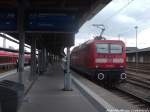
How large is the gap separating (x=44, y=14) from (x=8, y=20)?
157 centimetres

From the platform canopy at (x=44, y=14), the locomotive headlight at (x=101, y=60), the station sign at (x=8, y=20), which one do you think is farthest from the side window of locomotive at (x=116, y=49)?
the station sign at (x=8, y=20)

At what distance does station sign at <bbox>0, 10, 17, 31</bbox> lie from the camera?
42.8ft

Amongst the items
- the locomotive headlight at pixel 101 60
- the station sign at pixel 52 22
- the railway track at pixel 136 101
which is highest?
the station sign at pixel 52 22

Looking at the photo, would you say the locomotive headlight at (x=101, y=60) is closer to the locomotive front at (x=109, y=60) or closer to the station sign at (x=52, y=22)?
the locomotive front at (x=109, y=60)

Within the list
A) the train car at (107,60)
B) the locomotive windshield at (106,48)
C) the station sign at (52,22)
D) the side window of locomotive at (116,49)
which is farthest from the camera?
the side window of locomotive at (116,49)

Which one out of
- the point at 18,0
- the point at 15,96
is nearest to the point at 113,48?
the point at 18,0

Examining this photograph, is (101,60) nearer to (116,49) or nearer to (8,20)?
(116,49)

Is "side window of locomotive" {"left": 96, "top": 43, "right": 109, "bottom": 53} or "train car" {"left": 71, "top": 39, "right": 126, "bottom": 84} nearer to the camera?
"train car" {"left": 71, "top": 39, "right": 126, "bottom": 84}

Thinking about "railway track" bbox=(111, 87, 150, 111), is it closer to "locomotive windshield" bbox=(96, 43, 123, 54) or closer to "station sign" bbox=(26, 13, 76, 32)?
"locomotive windshield" bbox=(96, 43, 123, 54)

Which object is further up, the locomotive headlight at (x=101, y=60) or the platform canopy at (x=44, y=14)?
the platform canopy at (x=44, y=14)

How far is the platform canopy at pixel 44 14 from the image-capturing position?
43.0 ft

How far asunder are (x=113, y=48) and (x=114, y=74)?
1646 mm

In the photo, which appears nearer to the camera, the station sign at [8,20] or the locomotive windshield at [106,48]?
the station sign at [8,20]

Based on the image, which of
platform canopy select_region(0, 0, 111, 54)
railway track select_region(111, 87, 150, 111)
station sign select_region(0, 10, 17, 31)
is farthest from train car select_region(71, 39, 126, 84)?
station sign select_region(0, 10, 17, 31)
